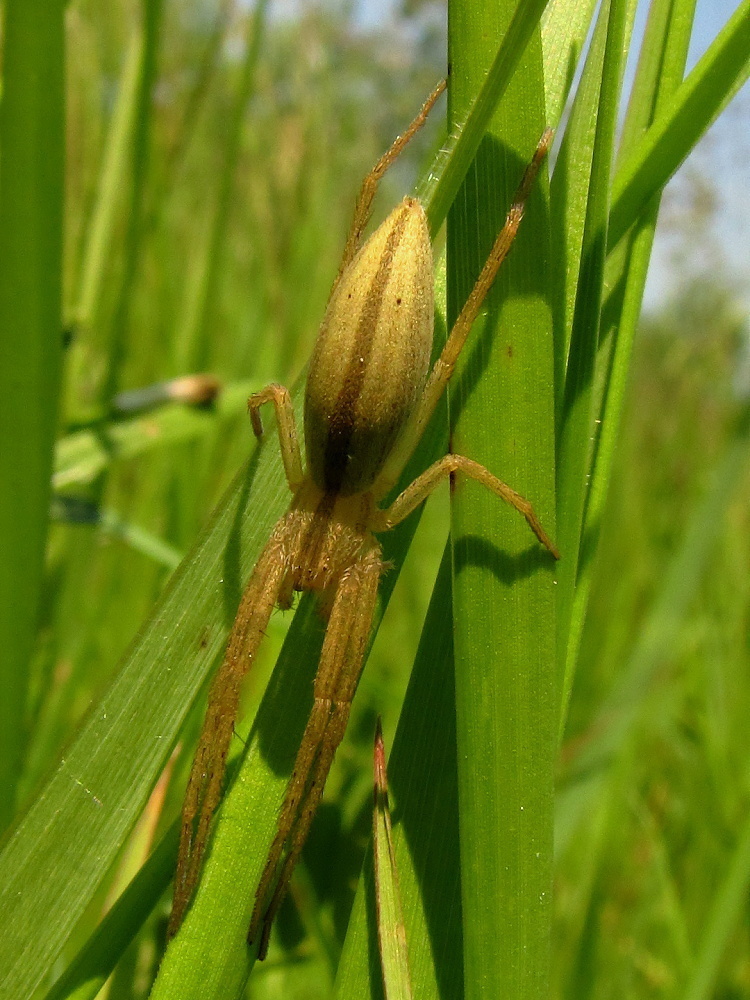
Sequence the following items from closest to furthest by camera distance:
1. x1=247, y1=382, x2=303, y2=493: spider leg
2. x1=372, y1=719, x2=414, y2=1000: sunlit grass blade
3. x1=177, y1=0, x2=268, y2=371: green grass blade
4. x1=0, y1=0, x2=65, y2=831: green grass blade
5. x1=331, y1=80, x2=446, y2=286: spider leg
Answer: x1=372, y1=719, x2=414, y2=1000: sunlit grass blade
x1=0, y1=0, x2=65, y2=831: green grass blade
x1=247, y1=382, x2=303, y2=493: spider leg
x1=331, y1=80, x2=446, y2=286: spider leg
x1=177, y1=0, x2=268, y2=371: green grass blade

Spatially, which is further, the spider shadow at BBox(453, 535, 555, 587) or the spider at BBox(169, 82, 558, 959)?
the spider at BBox(169, 82, 558, 959)

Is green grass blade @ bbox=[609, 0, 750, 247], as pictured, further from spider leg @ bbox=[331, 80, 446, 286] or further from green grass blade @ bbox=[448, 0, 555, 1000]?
spider leg @ bbox=[331, 80, 446, 286]

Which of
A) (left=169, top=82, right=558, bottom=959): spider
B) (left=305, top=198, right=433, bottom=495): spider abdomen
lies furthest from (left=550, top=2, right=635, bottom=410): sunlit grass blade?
(left=305, top=198, right=433, bottom=495): spider abdomen

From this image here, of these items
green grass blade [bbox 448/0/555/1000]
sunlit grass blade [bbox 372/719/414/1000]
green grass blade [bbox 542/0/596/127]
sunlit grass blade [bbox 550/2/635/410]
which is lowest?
sunlit grass blade [bbox 372/719/414/1000]

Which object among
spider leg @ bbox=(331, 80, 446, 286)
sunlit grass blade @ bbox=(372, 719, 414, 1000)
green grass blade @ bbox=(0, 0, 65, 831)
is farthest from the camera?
spider leg @ bbox=(331, 80, 446, 286)

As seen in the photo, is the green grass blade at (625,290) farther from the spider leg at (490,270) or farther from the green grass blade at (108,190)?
the green grass blade at (108,190)

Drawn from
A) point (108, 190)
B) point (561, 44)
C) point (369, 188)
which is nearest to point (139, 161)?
point (108, 190)

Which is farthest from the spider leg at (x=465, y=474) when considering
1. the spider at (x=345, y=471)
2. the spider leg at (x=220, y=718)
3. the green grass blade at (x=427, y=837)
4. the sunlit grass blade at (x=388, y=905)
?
the sunlit grass blade at (x=388, y=905)

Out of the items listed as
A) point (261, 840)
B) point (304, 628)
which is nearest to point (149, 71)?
point (304, 628)

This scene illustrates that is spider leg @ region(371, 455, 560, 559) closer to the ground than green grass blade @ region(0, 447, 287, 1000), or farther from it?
farther from it
